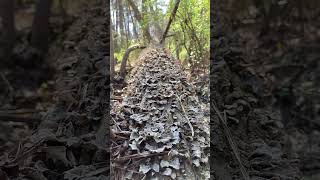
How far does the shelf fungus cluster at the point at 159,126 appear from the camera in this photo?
1812mm

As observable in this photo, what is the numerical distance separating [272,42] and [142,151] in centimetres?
75

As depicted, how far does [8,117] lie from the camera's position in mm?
1661

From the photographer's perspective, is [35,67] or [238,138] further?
[238,138]

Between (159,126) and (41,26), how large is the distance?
0.68 metres

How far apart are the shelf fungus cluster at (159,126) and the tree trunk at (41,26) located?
1.33 feet

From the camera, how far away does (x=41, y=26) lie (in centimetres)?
169

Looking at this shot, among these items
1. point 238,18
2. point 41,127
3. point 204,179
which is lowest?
point 204,179

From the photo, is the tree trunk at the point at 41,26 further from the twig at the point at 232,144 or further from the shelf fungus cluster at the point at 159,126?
the twig at the point at 232,144

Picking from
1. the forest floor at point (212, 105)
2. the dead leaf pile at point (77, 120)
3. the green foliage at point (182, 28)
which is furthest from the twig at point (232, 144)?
the dead leaf pile at point (77, 120)

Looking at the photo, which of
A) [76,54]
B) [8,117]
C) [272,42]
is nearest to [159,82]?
[76,54]

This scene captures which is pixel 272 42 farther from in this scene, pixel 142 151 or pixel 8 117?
pixel 8 117

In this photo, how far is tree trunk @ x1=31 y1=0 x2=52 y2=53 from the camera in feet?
5.52

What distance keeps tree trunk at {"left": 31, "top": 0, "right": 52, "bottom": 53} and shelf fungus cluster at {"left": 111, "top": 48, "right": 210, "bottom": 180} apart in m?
0.41

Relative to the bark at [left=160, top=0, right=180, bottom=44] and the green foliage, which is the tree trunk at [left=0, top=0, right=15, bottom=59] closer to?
the green foliage
